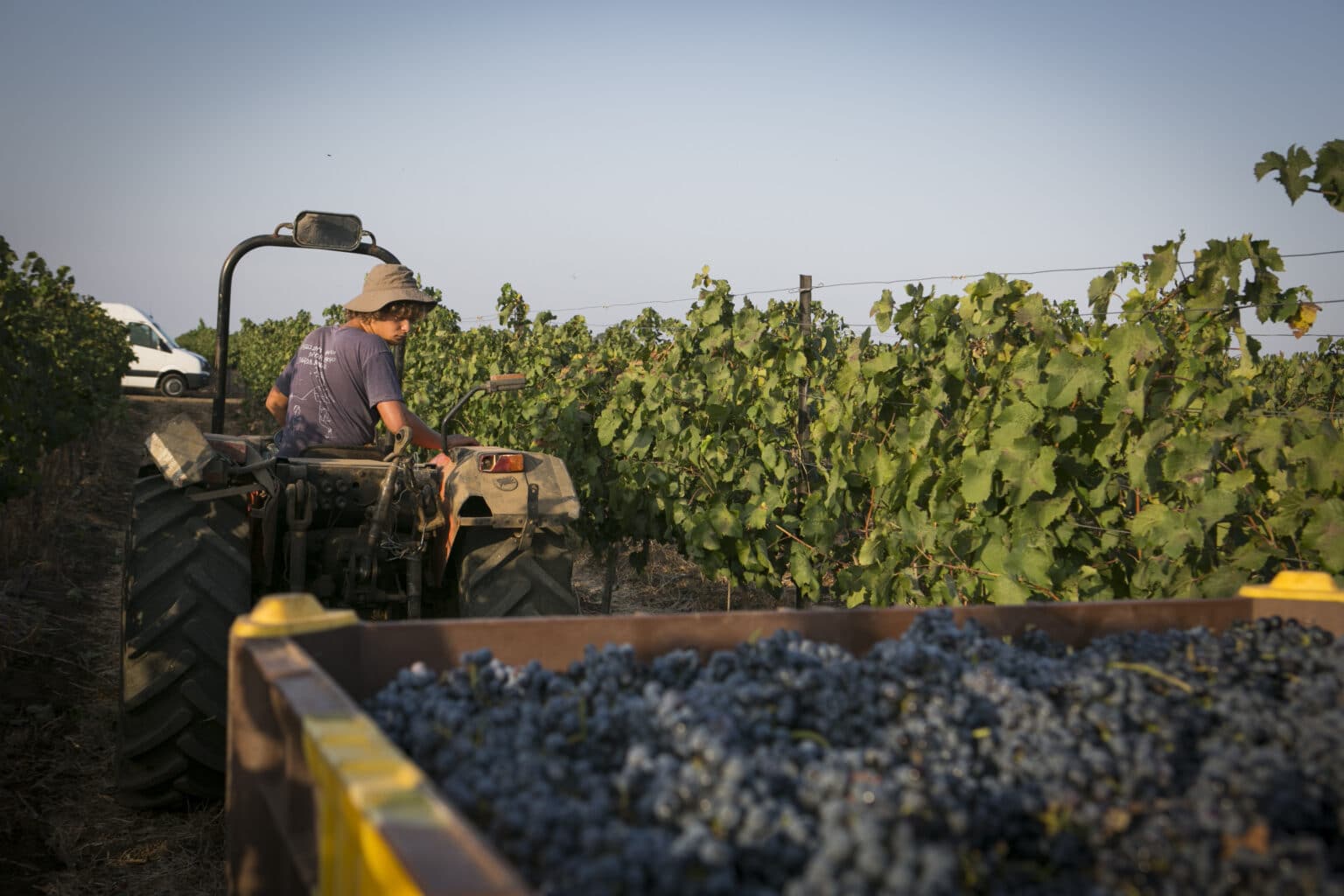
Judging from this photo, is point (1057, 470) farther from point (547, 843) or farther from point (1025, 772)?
point (547, 843)

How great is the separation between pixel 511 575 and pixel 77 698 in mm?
2469

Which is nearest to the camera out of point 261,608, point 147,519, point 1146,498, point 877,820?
point 877,820

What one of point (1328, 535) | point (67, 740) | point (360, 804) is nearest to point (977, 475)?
point (1328, 535)

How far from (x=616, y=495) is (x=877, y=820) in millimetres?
5996

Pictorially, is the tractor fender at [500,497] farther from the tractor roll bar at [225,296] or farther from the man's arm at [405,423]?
the tractor roll bar at [225,296]

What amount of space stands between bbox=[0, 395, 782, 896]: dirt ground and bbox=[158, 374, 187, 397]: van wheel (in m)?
15.9

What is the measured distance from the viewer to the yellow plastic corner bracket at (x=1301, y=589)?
2082 mm

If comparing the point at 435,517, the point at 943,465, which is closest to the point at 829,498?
the point at 943,465

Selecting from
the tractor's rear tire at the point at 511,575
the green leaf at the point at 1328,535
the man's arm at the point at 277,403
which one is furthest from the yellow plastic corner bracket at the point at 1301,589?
the man's arm at the point at 277,403

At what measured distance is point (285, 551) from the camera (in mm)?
3670

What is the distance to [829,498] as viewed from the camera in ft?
16.7

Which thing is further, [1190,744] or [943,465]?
[943,465]

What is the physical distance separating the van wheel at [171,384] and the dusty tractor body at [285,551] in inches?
929

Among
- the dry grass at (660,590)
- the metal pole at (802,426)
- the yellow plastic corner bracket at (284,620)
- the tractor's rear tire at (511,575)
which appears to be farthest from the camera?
the dry grass at (660,590)
